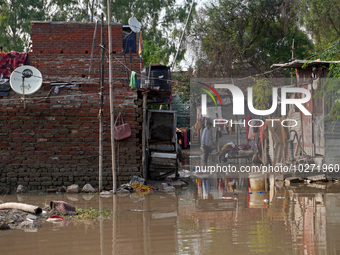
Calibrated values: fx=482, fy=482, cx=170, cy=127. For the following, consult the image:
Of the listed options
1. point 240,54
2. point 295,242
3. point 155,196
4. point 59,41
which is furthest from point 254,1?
point 295,242

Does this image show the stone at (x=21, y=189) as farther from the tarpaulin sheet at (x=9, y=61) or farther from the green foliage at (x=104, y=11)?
the green foliage at (x=104, y=11)

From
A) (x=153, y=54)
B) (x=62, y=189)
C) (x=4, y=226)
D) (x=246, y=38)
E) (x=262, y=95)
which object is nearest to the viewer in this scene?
(x=4, y=226)

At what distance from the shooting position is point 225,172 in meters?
16.1

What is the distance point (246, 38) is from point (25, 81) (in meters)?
13.7

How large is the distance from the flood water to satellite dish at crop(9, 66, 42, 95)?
7.88ft

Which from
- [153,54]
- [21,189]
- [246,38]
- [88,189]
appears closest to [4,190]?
[21,189]

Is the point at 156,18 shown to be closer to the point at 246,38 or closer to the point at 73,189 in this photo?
the point at 246,38

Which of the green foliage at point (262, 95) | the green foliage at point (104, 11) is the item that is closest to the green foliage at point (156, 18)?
the green foliage at point (104, 11)

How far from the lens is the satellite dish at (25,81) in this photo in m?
11.0

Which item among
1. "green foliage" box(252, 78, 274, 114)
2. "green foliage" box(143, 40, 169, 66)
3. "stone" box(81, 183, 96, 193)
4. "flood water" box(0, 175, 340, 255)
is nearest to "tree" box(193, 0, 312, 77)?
"green foliage" box(143, 40, 169, 66)

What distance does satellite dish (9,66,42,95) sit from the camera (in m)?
11.0

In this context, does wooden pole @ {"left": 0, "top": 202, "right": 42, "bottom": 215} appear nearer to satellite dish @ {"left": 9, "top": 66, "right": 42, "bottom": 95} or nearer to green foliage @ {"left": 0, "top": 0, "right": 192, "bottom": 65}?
satellite dish @ {"left": 9, "top": 66, "right": 42, "bottom": 95}

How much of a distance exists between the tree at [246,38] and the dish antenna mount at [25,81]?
13037mm

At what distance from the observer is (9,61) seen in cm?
1412
